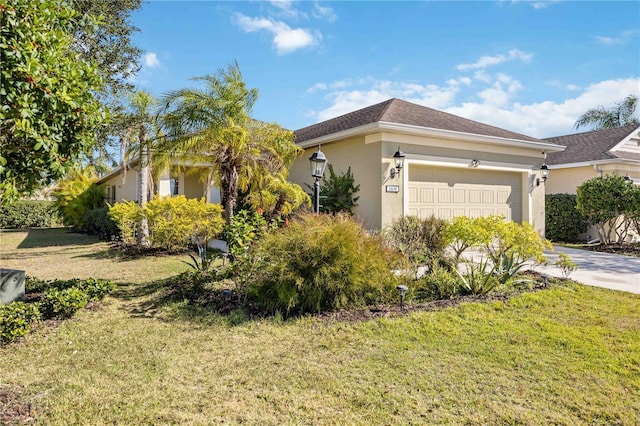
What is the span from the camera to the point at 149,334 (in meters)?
4.65

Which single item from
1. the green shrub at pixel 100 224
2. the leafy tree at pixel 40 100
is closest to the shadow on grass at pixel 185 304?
the leafy tree at pixel 40 100

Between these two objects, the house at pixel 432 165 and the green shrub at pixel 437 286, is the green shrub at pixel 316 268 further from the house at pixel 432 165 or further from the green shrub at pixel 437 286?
the house at pixel 432 165

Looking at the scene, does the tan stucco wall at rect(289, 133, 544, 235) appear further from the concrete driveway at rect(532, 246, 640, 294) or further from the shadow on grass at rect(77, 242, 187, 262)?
the shadow on grass at rect(77, 242, 187, 262)

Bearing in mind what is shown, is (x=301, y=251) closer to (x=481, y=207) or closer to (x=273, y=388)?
(x=273, y=388)

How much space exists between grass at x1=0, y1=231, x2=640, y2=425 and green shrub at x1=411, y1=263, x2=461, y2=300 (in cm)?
56

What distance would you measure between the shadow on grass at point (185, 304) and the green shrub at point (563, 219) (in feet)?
49.3

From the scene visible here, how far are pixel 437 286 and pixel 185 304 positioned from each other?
422 cm

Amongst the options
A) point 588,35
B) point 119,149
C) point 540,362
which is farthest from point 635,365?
point 119,149

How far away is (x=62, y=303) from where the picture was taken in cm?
507

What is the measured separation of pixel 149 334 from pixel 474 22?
10.8 metres

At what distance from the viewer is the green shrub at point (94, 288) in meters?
5.85

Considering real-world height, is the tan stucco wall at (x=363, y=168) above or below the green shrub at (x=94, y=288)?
above

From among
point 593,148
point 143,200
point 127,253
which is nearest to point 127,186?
point 143,200

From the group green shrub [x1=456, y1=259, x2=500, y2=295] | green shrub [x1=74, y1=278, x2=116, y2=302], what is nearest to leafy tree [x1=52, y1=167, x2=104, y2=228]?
green shrub [x1=74, y1=278, x2=116, y2=302]
